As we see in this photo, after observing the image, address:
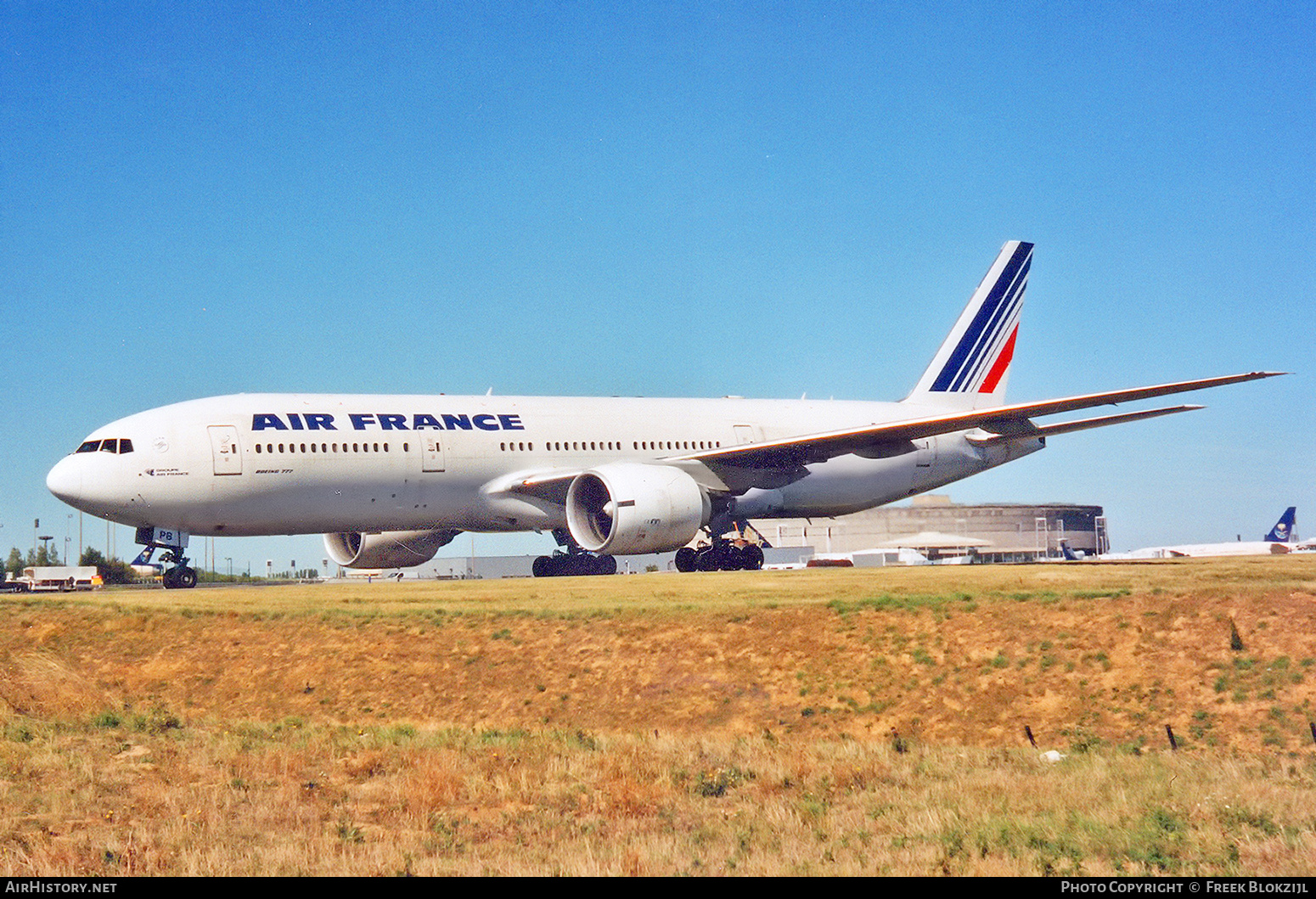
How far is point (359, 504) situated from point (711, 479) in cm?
901

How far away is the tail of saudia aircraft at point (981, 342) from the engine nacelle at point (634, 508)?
14.2 m

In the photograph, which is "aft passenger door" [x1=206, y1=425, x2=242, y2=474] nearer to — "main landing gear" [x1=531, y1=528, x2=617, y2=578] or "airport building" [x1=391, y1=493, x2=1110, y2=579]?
"main landing gear" [x1=531, y1=528, x2=617, y2=578]

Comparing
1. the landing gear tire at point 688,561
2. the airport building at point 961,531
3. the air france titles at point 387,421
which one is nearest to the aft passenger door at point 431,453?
the air france titles at point 387,421

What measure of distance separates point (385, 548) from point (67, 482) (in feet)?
31.5

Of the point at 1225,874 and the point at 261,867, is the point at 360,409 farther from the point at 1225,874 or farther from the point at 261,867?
the point at 1225,874

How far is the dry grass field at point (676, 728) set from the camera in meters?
10.7

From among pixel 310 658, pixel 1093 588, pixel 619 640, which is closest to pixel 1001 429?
pixel 1093 588

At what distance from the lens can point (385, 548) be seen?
1391 inches

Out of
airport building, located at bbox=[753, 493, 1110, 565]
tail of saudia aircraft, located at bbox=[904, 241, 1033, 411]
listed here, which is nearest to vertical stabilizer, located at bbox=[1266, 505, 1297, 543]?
airport building, located at bbox=[753, 493, 1110, 565]

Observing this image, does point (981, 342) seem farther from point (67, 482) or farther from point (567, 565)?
point (67, 482)

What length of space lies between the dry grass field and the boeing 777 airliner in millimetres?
2595

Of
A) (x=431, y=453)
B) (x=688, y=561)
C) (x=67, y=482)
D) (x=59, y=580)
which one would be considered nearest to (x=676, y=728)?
(x=431, y=453)

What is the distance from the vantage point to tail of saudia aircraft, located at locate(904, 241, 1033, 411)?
42031 millimetres

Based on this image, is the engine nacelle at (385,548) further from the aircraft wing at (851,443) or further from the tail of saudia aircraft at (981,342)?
the tail of saudia aircraft at (981,342)
